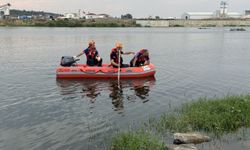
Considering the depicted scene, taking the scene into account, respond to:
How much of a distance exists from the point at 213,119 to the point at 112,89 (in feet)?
25.4

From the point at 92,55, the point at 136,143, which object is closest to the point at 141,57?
the point at 92,55

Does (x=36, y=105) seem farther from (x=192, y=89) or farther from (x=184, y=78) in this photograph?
(x=184, y=78)

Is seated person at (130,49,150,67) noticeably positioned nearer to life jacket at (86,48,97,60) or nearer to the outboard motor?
life jacket at (86,48,97,60)

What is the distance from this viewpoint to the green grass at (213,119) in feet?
35.8

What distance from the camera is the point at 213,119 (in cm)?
1112

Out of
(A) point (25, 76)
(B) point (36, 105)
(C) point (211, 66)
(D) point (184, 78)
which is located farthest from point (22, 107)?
(C) point (211, 66)

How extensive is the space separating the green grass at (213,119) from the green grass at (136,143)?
178 centimetres

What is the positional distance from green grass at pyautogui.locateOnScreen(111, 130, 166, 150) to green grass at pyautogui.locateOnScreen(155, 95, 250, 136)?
178cm

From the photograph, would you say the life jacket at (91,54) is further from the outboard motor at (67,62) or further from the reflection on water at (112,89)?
the reflection on water at (112,89)

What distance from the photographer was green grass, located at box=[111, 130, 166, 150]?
Result: 29.2ft

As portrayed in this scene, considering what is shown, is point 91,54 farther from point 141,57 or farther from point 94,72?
point 141,57

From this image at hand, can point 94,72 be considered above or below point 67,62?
below

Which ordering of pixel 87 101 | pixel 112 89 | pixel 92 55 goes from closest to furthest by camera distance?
1. pixel 87 101
2. pixel 112 89
3. pixel 92 55

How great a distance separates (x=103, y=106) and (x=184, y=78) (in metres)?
8.26
